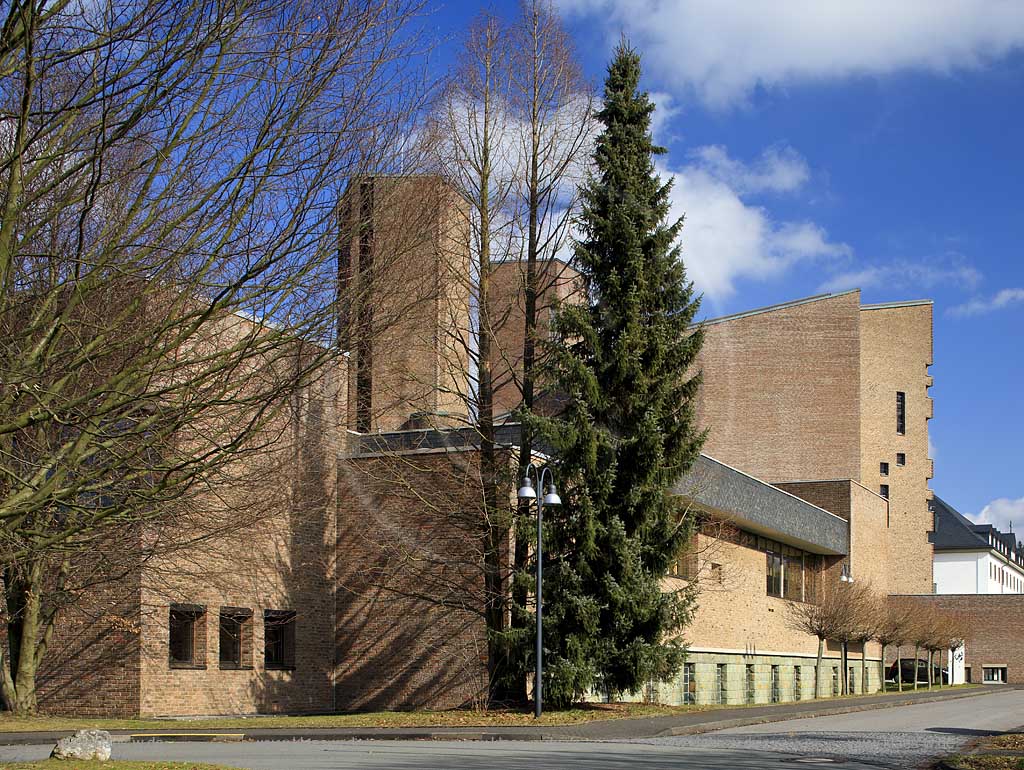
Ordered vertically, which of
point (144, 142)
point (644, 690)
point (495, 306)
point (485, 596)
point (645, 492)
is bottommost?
point (644, 690)

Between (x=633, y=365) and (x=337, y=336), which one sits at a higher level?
(x=633, y=365)

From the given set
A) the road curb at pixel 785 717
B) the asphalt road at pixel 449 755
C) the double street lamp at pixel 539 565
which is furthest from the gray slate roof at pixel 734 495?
the asphalt road at pixel 449 755

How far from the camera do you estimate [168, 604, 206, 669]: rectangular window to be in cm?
2820

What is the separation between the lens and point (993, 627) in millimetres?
68250

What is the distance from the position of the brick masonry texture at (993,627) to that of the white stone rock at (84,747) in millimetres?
59590

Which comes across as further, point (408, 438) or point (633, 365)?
point (408, 438)

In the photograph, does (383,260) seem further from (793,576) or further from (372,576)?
(793,576)

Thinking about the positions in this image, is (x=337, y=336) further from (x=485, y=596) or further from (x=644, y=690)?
(x=644, y=690)

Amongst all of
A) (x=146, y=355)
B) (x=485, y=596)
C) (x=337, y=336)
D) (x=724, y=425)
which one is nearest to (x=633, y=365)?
(x=485, y=596)

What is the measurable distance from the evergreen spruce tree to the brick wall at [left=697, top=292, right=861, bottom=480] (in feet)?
110

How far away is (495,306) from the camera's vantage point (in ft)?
91.7

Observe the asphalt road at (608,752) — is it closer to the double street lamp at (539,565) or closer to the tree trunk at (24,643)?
the double street lamp at (539,565)

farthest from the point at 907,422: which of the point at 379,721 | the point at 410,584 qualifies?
the point at 379,721

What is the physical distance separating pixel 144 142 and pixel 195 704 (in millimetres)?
21012
